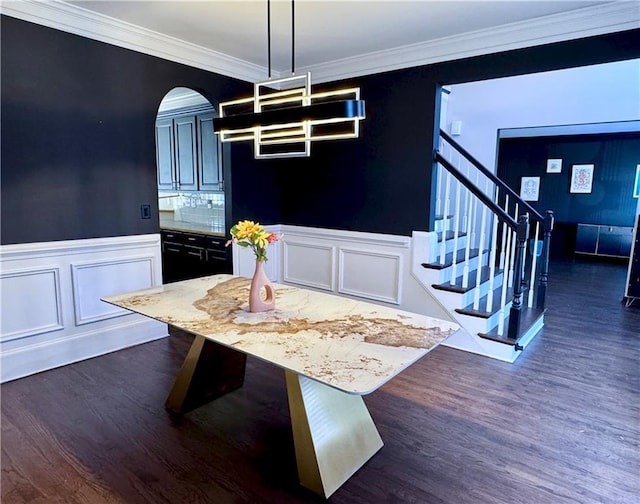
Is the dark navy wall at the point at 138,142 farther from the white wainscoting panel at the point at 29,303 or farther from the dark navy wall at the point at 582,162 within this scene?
the dark navy wall at the point at 582,162

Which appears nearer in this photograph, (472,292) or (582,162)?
(472,292)

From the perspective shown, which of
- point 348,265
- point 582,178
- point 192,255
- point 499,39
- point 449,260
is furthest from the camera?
point 582,178

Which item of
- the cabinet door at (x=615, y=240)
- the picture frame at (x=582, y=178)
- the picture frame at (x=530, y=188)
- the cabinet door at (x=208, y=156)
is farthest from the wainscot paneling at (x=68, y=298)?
the cabinet door at (x=615, y=240)

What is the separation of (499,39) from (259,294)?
2.67 meters

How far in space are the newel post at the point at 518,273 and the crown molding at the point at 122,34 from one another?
2.91m

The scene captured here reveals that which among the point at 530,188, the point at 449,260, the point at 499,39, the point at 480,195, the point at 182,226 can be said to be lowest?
the point at 449,260

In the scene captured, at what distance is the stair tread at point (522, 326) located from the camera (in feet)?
10.7

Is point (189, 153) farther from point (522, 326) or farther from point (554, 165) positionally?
point (554, 165)

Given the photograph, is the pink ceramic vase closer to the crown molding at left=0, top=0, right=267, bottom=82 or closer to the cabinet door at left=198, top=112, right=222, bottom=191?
the crown molding at left=0, top=0, right=267, bottom=82

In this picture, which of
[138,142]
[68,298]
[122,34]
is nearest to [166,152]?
[138,142]

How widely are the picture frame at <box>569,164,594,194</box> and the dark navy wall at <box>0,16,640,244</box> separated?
609 cm

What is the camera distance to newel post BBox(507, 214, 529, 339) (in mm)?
3105

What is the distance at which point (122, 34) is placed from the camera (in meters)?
3.14

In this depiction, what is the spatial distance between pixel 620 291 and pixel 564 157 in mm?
3645
